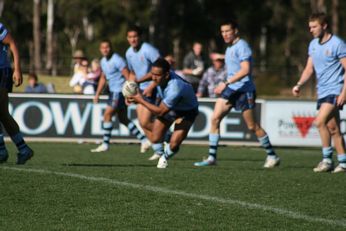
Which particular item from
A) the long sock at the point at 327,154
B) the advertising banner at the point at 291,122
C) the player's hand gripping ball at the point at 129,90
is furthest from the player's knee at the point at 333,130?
the advertising banner at the point at 291,122

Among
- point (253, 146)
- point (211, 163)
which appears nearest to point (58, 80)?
point (253, 146)

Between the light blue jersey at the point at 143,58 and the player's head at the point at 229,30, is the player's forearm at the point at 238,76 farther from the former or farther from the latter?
the light blue jersey at the point at 143,58

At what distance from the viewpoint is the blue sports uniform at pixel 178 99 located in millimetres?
12094

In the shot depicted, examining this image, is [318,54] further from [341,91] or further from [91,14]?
[91,14]

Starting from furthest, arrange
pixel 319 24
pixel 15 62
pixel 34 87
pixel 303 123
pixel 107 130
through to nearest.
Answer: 1. pixel 34 87
2. pixel 303 123
3. pixel 107 130
4. pixel 319 24
5. pixel 15 62

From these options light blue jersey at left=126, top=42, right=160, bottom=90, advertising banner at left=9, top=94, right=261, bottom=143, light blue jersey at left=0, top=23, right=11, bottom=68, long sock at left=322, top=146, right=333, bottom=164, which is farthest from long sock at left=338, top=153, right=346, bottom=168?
advertising banner at left=9, top=94, right=261, bottom=143

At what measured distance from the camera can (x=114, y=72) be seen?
1684cm

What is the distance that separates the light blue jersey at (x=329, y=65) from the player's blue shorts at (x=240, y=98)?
44.6 inches

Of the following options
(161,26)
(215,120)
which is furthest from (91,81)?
(161,26)

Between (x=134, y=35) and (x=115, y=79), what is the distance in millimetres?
1628

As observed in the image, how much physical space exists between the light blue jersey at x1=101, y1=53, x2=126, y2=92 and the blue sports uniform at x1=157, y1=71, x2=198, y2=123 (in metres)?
4.14

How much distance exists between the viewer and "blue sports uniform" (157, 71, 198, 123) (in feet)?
39.7

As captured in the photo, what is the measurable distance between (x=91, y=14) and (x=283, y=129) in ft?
158

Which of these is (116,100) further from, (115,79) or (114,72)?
(114,72)
